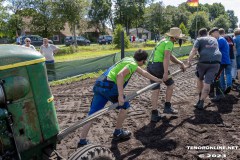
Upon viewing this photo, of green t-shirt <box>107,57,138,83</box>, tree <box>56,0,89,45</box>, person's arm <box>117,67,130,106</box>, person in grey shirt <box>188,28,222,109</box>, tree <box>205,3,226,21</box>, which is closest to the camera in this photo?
person's arm <box>117,67,130,106</box>

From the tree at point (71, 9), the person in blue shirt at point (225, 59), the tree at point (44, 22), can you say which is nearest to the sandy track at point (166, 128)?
the person in blue shirt at point (225, 59)

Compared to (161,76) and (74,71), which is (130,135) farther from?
(74,71)

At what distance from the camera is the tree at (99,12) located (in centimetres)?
6041

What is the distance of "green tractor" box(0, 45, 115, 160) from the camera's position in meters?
2.17

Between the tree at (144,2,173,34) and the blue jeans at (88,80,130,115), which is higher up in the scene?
the tree at (144,2,173,34)

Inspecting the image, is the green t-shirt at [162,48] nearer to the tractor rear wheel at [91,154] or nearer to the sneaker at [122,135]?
the sneaker at [122,135]

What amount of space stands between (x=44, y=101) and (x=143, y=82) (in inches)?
261

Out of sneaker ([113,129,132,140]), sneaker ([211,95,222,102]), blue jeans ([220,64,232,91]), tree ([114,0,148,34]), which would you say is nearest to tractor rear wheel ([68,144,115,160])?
sneaker ([113,129,132,140])

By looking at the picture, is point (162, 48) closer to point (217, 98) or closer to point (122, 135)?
point (122, 135)

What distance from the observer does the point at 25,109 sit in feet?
7.54

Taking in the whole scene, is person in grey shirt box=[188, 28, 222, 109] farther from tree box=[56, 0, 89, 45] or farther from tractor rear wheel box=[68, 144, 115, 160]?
tree box=[56, 0, 89, 45]

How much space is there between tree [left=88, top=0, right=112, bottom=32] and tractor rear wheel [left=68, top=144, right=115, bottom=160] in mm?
60043

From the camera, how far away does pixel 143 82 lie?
8906 mm

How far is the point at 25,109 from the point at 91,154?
776mm
